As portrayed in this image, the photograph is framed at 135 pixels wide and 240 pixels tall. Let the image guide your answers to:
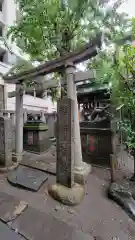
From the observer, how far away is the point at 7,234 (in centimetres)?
222

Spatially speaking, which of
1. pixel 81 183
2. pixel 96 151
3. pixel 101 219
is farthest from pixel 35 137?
pixel 101 219

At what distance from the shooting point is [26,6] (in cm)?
450

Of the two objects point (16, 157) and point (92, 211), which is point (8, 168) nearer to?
point (16, 157)

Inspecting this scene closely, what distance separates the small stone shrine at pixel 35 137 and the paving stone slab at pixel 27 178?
76.4 inches

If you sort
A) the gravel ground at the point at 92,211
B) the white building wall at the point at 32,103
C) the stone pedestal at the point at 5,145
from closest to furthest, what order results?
1. the gravel ground at the point at 92,211
2. the stone pedestal at the point at 5,145
3. the white building wall at the point at 32,103

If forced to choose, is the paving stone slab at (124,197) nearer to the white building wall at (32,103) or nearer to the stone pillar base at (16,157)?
the stone pillar base at (16,157)

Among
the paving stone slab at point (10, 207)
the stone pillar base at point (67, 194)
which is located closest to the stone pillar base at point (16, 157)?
the paving stone slab at point (10, 207)

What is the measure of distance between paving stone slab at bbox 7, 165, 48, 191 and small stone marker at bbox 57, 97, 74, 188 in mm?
686

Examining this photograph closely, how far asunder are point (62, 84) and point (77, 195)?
3431 millimetres

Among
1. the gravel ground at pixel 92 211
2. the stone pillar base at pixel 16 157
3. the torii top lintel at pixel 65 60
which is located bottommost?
the gravel ground at pixel 92 211

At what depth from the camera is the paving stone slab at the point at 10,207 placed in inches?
102

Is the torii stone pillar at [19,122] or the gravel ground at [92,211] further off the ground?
the torii stone pillar at [19,122]

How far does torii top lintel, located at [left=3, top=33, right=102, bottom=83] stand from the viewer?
3225mm

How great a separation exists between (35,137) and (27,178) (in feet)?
9.11
